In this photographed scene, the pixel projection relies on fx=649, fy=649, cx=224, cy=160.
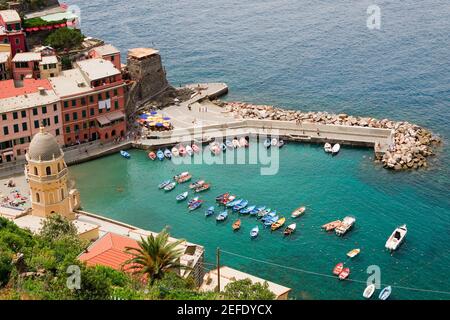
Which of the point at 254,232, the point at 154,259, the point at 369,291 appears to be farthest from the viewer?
the point at 254,232

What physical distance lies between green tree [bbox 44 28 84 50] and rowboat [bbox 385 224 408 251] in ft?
227

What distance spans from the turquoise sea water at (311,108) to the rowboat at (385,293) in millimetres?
1004

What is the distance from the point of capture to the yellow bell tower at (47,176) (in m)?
69.6

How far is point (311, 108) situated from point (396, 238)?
48027 millimetres

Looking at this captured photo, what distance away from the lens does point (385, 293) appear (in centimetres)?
7231

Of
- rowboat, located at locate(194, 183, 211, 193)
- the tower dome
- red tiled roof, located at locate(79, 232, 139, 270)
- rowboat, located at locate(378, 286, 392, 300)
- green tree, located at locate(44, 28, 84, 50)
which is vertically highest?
green tree, located at locate(44, 28, 84, 50)

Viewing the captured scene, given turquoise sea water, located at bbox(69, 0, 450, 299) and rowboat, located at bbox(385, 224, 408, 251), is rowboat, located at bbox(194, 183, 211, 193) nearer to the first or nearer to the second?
turquoise sea water, located at bbox(69, 0, 450, 299)

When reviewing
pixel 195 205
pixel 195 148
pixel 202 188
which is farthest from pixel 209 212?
pixel 195 148

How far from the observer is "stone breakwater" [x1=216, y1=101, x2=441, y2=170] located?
101875 mm

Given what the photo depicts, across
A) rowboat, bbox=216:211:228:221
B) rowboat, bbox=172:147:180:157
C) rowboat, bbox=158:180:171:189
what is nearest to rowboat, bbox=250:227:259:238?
rowboat, bbox=216:211:228:221

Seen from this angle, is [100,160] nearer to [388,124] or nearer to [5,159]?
[5,159]

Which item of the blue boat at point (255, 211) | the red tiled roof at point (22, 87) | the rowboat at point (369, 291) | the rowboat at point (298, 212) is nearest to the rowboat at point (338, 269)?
the rowboat at point (369, 291)

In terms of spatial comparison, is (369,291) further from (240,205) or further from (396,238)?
(240,205)
